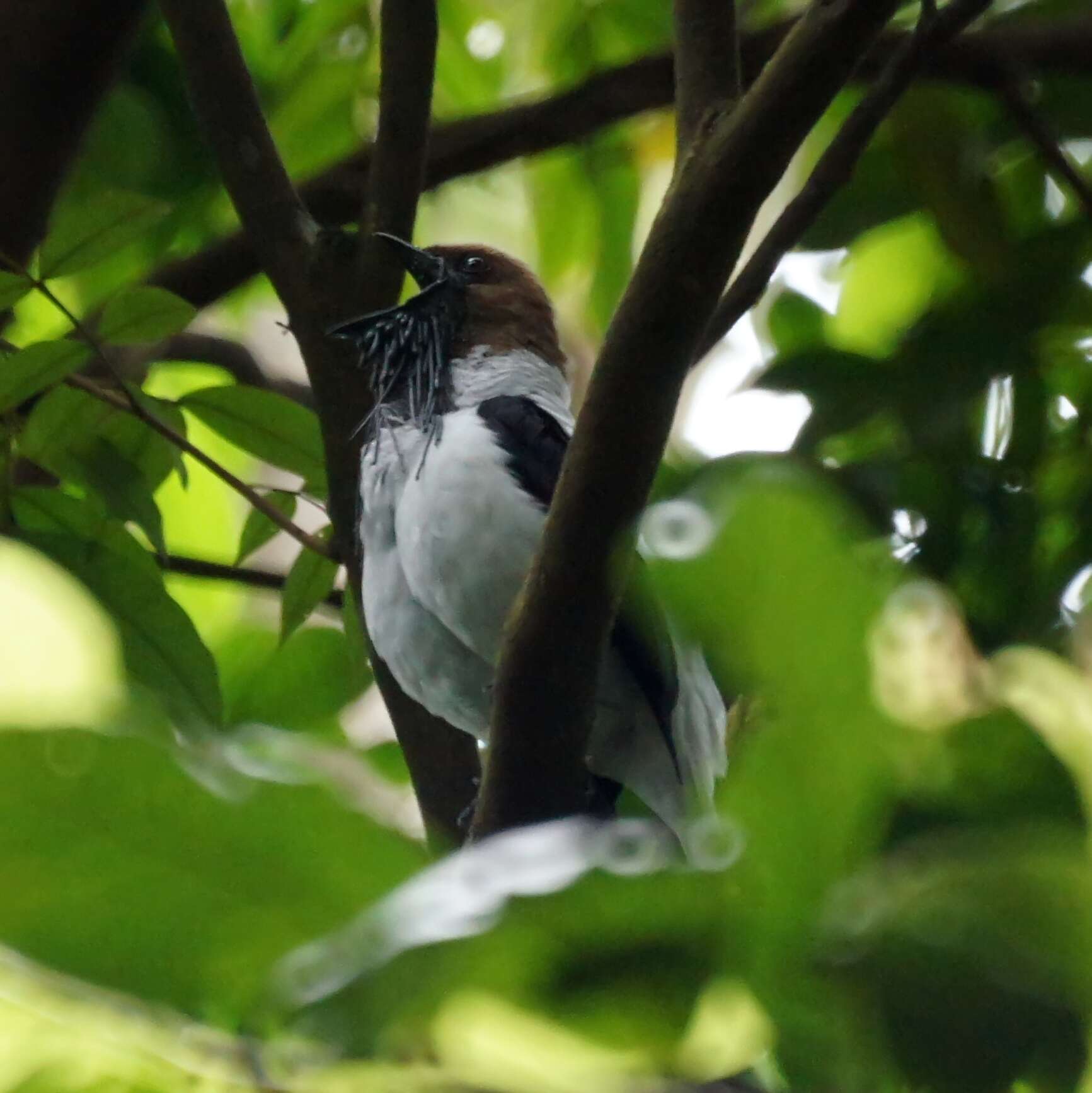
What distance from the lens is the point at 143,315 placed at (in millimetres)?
1645

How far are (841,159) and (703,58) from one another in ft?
0.56

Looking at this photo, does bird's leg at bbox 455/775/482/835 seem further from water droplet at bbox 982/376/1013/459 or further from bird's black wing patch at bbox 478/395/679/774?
water droplet at bbox 982/376/1013/459

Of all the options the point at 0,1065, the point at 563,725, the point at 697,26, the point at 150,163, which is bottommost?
the point at 0,1065

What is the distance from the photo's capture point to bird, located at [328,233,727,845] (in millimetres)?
1939

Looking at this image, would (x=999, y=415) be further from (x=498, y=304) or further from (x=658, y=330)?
(x=498, y=304)

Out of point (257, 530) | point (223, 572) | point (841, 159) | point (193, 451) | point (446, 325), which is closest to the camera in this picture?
point (841, 159)

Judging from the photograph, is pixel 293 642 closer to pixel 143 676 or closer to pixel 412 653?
pixel 412 653

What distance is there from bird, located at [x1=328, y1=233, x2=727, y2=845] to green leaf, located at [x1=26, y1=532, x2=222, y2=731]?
1.47 feet

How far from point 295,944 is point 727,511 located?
134 millimetres

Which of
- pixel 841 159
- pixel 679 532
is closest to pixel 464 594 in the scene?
pixel 841 159

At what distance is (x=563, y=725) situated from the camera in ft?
4.13

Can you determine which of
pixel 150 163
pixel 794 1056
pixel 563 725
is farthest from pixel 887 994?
pixel 150 163

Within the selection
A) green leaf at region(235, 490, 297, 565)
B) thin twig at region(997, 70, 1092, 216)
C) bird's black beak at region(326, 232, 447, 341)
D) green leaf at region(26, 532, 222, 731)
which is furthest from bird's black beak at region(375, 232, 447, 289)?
thin twig at region(997, 70, 1092, 216)

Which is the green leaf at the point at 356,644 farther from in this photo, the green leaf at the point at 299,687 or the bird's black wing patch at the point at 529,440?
the bird's black wing patch at the point at 529,440
